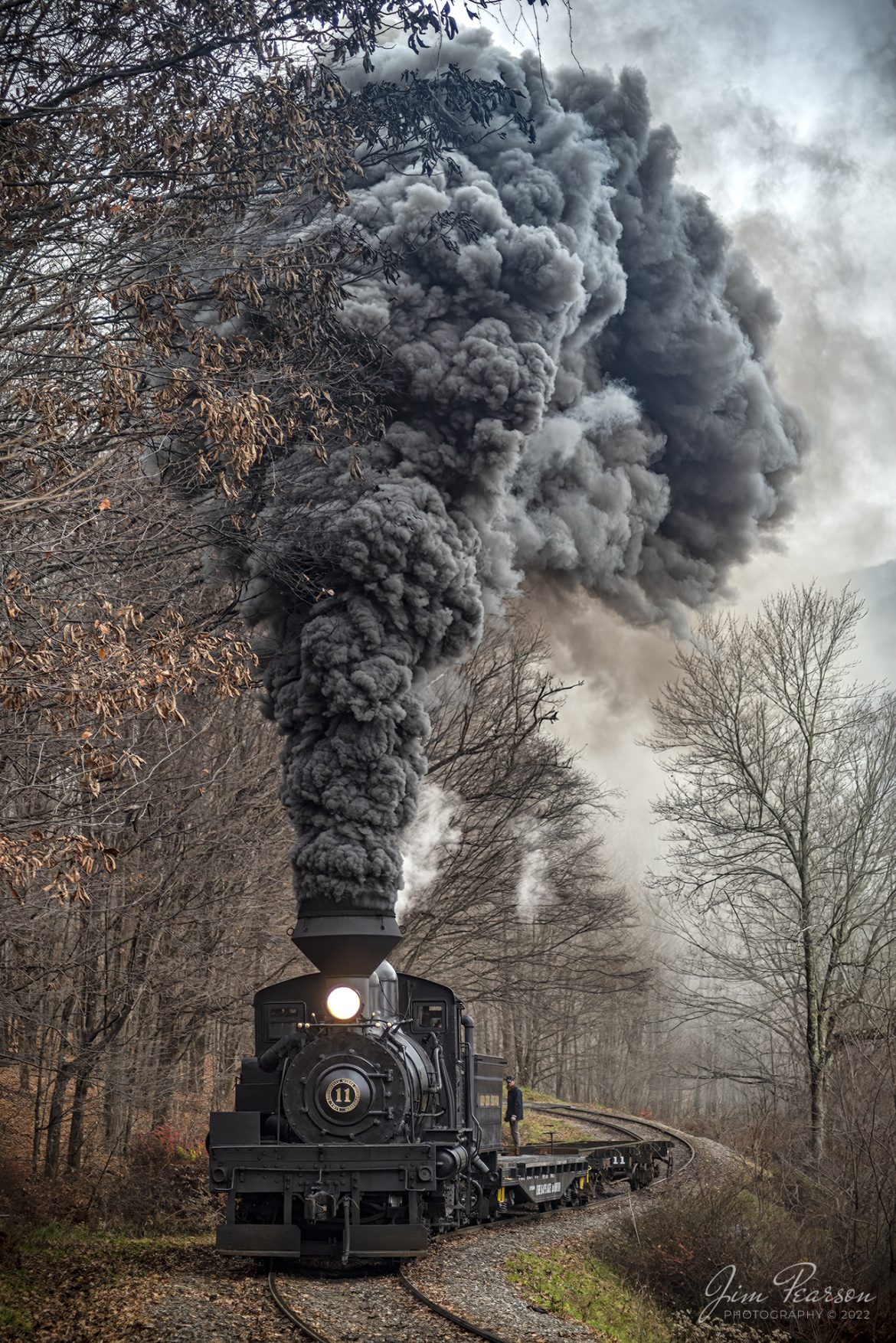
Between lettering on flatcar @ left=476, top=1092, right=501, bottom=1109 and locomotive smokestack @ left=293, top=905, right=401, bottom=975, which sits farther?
lettering on flatcar @ left=476, top=1092, right=501, bottom=1109

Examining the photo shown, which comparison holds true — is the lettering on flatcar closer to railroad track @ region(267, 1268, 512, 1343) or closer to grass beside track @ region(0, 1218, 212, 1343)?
railroad track @ region(267, 1268, 512, 1343)

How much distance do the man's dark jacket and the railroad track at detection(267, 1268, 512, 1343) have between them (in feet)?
16.9

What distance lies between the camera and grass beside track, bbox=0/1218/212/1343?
8.23m

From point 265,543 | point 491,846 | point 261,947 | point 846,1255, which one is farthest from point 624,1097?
point 265,543

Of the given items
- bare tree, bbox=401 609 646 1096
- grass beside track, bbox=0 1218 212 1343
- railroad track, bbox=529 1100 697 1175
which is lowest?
railroad track, bbox=529 1100 697 1175

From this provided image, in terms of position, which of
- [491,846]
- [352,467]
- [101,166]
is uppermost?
[101,166]

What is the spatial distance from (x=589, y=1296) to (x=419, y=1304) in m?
2.04

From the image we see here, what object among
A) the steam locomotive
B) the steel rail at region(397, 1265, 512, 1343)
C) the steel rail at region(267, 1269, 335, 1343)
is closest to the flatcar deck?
the steam locomotive

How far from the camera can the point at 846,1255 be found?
35.3 feet

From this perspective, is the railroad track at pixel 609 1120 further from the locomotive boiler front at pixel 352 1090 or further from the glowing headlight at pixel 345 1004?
the glowing headlight at pixel 345 1004

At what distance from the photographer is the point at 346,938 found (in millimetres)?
9852

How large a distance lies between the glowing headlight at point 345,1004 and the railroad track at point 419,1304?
208cm

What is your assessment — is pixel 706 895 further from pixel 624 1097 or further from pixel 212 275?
pixel 624 1097

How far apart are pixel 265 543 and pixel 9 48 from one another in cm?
473
